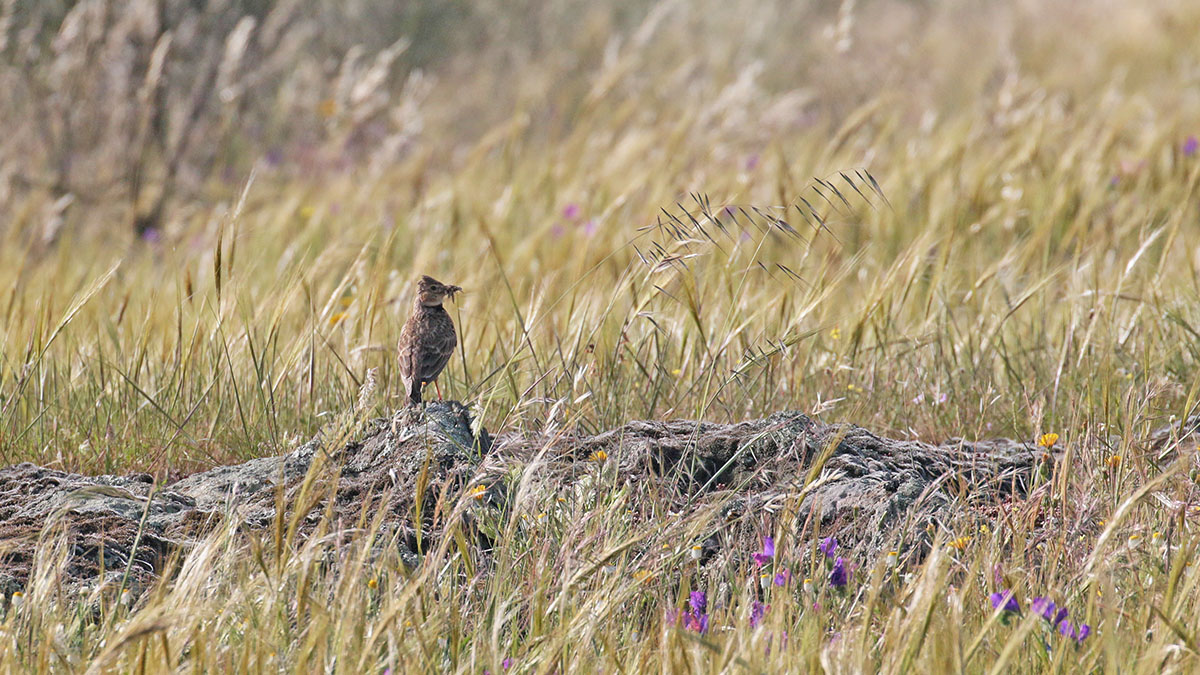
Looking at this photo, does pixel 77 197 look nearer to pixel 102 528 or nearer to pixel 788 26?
pixel 102 528

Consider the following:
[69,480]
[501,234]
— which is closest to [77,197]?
[501,234]

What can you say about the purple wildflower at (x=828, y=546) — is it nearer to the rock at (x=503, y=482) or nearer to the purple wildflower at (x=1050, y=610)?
the rock at (x=503, y=482)

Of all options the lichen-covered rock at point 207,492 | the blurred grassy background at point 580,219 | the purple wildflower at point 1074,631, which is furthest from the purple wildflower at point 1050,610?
the lichen-covered rock at point 207,492

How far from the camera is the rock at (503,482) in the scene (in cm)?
253

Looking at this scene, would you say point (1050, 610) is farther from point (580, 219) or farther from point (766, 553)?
→ point (580, 219)

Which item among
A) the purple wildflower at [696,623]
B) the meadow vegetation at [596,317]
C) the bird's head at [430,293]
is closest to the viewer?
the meadow vegetation at [596,317]

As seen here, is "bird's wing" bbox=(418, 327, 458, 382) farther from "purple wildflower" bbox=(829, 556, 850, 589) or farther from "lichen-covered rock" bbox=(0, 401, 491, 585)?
"purple wildflower" bbox=(829, 556, 850, 589)

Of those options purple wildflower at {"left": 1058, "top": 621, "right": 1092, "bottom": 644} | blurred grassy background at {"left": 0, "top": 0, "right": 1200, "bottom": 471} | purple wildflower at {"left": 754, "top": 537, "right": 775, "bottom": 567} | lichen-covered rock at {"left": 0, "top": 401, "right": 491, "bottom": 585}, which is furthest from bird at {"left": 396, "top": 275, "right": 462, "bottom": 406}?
purple wildflower at {"left": 1058, "top": 621, "right": 1092, "bottom": 644}

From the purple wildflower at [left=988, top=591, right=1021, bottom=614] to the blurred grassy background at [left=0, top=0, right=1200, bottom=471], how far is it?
0.69 m

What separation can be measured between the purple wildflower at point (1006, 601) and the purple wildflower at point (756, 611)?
14.6 inches

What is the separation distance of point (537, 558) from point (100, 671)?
0.79 metres

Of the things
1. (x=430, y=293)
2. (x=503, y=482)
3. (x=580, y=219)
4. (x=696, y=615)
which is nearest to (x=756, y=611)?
(x=696, y=615)

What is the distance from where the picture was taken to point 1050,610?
6.91 feet

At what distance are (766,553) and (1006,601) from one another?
20.0 inches
